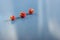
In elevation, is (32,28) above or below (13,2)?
below

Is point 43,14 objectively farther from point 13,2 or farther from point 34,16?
point 13,2

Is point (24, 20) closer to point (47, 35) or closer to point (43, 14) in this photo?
point (43, 14)

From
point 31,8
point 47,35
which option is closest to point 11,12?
point 31,8

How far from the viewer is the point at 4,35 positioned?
5.09 feet

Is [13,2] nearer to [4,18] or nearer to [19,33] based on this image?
[4,18]

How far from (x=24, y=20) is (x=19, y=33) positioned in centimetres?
17

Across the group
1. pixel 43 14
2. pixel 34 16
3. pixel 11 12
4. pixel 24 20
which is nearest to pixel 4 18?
pixel 11 12

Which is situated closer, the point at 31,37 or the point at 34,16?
A: the point at 34,16

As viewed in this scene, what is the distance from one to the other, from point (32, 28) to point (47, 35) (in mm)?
192

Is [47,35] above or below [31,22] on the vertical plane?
below

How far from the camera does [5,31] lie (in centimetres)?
154

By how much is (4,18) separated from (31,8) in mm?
305

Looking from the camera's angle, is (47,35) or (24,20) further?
(47,35)

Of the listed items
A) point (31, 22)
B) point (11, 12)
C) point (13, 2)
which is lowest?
point (31, 22)
